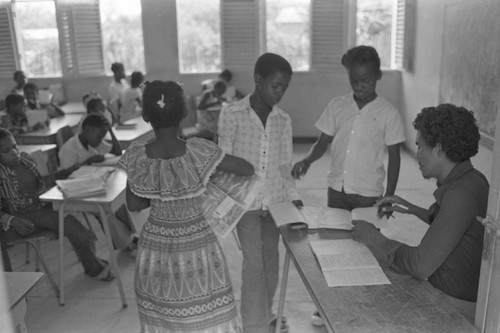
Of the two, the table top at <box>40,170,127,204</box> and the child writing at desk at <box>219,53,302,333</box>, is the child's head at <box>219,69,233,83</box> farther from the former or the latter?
the child writing at desk at <box>219,53,302,333</box>

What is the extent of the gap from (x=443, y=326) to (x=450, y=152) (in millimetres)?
599

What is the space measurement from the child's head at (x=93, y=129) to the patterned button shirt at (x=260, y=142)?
5.71 feet

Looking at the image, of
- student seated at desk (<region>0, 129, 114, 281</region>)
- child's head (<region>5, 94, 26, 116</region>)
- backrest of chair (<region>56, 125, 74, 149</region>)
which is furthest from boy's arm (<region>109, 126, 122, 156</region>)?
child's head (<region>5, 94, 26, 116</region>)

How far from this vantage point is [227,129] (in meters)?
2.30

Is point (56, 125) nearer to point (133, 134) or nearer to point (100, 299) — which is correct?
point (133, 134)

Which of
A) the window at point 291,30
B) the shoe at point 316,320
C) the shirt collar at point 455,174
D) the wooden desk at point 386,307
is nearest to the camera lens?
the wooden desk at point 386,307

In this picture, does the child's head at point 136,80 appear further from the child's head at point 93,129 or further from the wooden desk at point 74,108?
the child's head at point 93,129

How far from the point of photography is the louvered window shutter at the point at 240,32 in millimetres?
7156

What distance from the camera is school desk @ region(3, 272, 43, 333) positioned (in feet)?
5.65

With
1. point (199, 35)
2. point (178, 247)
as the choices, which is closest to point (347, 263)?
point (178, 247)

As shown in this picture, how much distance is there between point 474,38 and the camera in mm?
4387

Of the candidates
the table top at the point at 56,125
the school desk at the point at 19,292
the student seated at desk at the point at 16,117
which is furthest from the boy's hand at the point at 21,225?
the student seated at desk at the point at 16,117

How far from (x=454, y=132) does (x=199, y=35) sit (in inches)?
245

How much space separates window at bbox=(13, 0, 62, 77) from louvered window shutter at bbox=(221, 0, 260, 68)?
101 inches
